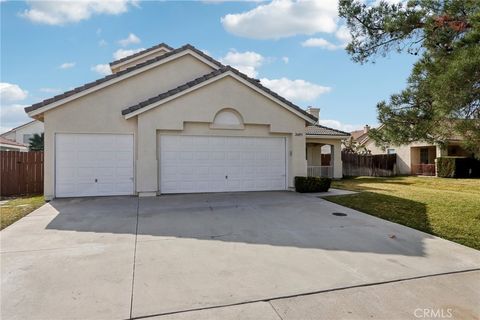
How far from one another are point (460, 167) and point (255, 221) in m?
24.0

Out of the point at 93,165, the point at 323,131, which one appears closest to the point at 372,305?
the point at 93,165

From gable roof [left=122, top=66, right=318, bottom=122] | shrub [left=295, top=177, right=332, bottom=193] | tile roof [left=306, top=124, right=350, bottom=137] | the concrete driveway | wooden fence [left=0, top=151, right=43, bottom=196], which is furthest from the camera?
tile roof [left=306, top=124, right=350, bottom=137]

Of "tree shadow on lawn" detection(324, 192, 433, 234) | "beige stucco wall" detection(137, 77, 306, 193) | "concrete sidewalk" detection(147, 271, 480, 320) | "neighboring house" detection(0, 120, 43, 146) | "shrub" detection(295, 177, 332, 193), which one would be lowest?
"concrete sidewalk" detection(147, 271, 480, 320)

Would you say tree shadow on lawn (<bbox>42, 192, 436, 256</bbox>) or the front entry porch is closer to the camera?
tree shadow on lawn (<bbox>42, 192, 436, 256</bbox>)

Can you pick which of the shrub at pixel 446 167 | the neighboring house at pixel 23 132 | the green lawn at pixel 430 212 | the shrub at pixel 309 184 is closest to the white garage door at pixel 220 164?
the shrub at pixel 309 184

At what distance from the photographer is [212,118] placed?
41.8ft

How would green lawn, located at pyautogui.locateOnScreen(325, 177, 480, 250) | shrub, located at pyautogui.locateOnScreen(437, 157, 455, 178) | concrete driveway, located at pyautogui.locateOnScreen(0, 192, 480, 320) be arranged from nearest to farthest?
concrete driveway, located at pyautogui.locateOnScreen(0, 192, 480, 320) < green lawn, located at pyautogui.locateOnScreen(325, 177, 480, 250) < shrub, located at pyautogui.locateOnScreen(437, 157, 455, 178)

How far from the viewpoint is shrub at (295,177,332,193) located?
13.3 m

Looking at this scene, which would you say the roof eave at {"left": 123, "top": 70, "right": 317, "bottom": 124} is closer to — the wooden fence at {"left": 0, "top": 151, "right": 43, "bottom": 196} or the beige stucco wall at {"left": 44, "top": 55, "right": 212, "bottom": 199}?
the beige stucco wall at {"left": 44, "top": 55, "right": 212, "bottom": 199}

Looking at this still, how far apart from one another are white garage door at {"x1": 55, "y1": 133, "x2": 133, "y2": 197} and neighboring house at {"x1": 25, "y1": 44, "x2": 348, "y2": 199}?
4 centimetres

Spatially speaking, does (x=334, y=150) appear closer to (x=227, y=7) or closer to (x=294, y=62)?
(x=294, y=62)

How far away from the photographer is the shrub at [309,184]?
13344 mm

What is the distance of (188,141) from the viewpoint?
1272cm

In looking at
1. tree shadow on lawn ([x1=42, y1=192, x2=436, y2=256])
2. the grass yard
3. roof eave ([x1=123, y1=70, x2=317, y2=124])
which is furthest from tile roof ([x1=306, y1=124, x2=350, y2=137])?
the grass yard
